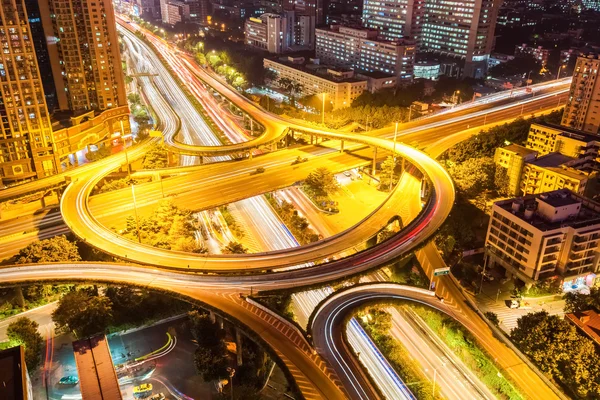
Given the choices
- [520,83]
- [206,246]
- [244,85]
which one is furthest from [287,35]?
[206,246]

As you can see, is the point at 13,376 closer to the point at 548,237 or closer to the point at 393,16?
the point at 548,237

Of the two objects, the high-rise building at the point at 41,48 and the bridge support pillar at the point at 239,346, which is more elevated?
the high-rise building at the point at 41,48

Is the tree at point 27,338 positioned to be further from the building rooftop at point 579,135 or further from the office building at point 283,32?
the office building at point 283,32

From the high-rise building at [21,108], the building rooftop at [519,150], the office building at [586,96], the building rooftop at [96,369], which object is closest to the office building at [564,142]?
the building rooftop at [519,150]

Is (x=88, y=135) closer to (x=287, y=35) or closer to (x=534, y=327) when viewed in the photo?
(x=534, y=327)

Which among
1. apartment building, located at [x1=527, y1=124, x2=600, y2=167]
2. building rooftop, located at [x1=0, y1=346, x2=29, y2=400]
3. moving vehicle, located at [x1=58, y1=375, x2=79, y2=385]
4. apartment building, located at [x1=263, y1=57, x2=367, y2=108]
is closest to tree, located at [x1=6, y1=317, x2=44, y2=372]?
moving vehicle, located at [x1=58, y1=375, x2=79, y2=385]
